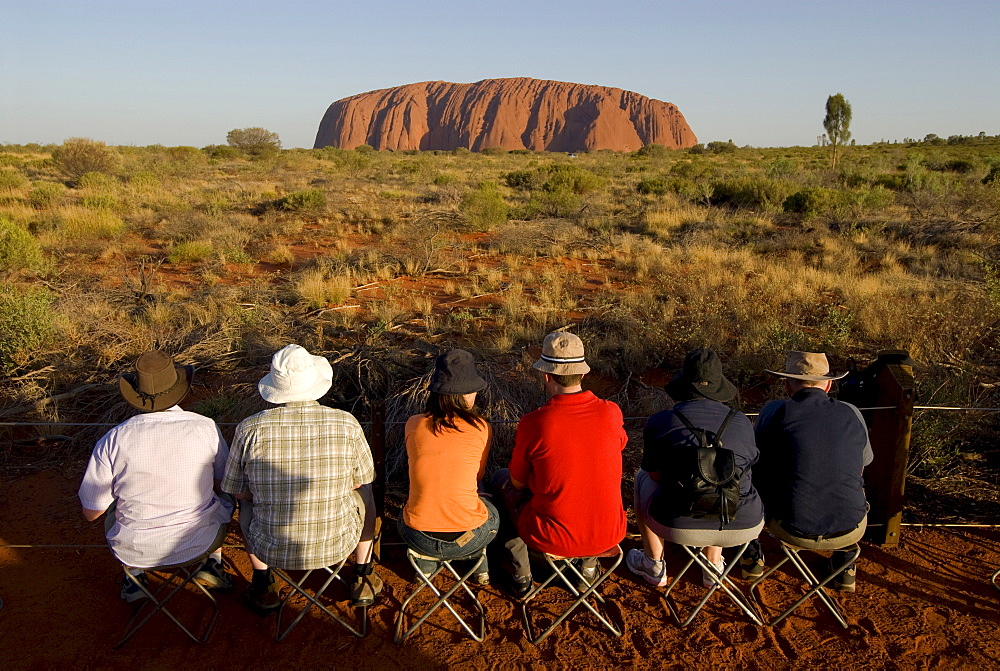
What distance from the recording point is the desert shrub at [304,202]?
15055mm

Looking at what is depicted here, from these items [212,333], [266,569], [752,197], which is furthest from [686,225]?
[266,569]

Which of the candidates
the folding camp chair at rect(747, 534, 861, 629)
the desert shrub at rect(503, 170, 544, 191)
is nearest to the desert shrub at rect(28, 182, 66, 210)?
the desert shrub at rect(503, 170, 544, 191)

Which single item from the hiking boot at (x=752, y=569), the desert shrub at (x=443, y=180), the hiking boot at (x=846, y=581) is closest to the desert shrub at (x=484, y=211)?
the desert shrub at (x=443, y=180)

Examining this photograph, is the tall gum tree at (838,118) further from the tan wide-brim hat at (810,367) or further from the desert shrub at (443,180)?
the tan wide-brim hat at (810,367)

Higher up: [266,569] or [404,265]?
[404,265]

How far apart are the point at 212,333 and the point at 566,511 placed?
16.2 ft

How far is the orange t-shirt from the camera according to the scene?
282 cm

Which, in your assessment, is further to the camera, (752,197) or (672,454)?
(752,197)

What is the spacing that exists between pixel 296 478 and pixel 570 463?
1228 mm

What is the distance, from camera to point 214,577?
320 centimetres

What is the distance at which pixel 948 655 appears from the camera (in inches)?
110

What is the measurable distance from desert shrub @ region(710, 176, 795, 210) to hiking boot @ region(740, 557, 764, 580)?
1315 centimetres

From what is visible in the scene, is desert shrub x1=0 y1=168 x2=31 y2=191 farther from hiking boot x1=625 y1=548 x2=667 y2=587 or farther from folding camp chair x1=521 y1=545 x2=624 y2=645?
hiking boot x1=625 y1=548 x2=667 y2=587

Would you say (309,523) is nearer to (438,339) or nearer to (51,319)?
(438,339)
